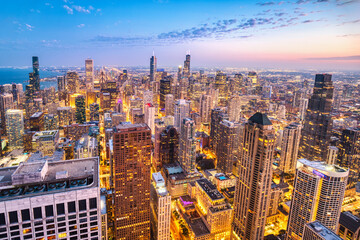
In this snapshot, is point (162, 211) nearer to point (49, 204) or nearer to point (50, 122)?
point (49, 204)

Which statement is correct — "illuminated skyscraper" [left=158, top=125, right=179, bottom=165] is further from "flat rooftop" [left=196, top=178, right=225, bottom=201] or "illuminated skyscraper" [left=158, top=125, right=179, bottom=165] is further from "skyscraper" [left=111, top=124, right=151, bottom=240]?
"skyscraper" [left=111, top=124, right=151, bottom=240]

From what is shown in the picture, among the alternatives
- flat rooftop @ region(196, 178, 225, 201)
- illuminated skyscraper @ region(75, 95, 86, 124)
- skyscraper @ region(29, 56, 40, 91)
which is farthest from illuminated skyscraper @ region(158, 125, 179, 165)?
skyscraper @ region(29, 56, 40, 91)

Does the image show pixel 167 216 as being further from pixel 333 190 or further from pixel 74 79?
pixel 74 79

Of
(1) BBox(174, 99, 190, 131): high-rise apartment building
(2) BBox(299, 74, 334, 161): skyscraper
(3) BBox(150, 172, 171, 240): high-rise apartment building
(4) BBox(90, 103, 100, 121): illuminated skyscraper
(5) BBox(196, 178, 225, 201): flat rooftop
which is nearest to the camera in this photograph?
(3) BBox(150, 172, 171, 240): high-rise apartment building

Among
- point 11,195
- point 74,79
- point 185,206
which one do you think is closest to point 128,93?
point 74,79

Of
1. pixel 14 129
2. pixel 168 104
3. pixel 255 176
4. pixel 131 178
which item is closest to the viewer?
pixel 255 176

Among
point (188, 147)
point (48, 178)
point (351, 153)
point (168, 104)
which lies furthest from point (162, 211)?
point (168, 104)
